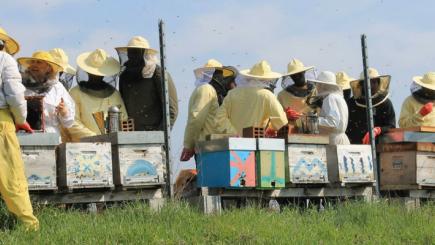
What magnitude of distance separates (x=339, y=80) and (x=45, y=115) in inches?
229

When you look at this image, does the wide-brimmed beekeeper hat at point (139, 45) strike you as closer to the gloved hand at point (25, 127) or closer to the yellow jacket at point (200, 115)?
the yellow jacket at point (200, 115)

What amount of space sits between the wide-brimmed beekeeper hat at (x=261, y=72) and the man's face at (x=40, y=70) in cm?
288

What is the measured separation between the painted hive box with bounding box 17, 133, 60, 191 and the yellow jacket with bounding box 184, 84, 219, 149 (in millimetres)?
2929

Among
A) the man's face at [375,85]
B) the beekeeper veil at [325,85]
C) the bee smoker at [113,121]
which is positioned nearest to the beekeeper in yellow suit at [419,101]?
the man's face at [375,85]

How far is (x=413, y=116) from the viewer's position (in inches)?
539

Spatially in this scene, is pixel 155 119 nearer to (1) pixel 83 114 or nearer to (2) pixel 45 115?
(1) pixel 83 114

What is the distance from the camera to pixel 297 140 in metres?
11.1

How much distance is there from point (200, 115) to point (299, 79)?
1.87 m

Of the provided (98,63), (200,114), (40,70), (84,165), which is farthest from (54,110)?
(200,114)

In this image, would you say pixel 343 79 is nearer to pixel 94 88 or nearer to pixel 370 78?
pixel 370 78

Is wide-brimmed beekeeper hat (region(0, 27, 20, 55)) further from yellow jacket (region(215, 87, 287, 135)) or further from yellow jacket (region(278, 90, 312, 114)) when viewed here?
yellow jacket (region(278, 90, 312, 114))

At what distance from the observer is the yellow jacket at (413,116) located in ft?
44.7

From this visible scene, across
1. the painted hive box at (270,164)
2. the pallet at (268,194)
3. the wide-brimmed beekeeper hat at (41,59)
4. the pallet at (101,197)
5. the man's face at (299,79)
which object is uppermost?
the wide-brimmed beekeeper hat at (41,59)

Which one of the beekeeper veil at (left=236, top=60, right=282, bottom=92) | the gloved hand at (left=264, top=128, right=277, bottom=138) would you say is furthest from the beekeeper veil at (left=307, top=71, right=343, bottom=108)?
the gloved hand at (left=264, top=128, right=277, bottom=138)
